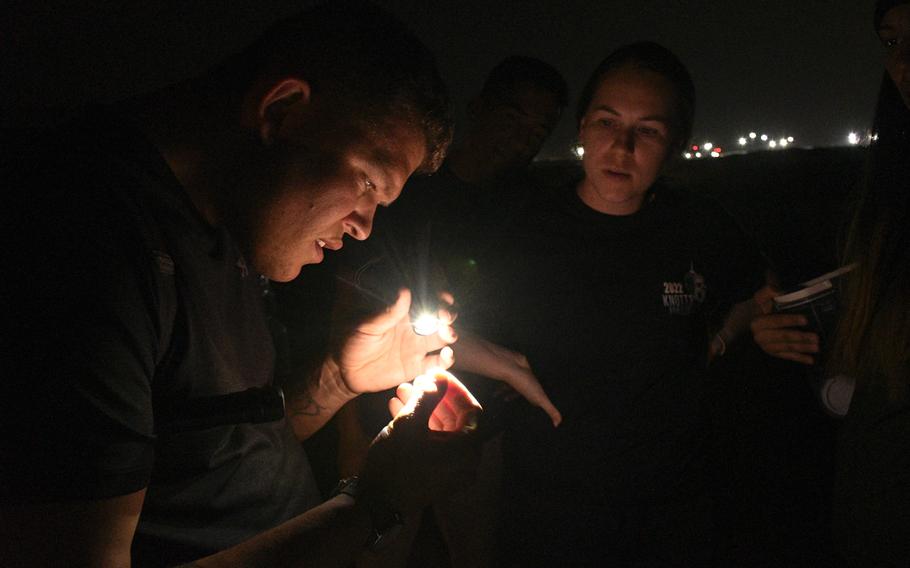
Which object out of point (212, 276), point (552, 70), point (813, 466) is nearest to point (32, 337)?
point (212, 276)

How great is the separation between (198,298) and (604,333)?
2.08 m

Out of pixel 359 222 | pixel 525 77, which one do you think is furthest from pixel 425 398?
pixel 525 77

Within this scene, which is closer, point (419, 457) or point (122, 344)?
point (122, 344)

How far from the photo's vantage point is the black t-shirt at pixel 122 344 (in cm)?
115

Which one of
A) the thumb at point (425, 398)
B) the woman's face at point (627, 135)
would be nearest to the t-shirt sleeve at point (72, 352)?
the thumb at point (425, 398)

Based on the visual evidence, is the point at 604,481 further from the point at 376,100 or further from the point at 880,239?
the point at 376,100

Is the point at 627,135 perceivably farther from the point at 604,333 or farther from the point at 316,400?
the point at 316,400

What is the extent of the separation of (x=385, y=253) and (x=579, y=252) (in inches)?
44.8

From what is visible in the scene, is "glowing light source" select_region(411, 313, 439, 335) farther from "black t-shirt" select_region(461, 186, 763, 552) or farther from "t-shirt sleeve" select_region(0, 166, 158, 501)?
"t-shirt sleeve" select_region(0, 166, 158, 501)

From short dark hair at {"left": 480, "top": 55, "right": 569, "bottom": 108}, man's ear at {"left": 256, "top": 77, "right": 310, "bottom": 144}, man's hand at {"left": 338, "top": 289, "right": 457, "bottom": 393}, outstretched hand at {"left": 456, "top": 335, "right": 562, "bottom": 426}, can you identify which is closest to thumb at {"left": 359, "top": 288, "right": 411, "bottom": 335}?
man's hand at {"left": 338, "top": 289, "right": 457, "bottom": 393}

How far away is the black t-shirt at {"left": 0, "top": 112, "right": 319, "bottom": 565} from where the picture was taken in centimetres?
115

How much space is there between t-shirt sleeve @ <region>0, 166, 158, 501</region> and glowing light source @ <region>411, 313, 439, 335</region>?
1284 mm

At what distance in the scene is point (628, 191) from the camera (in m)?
2.99

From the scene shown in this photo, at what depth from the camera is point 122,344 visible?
4.20 feet
